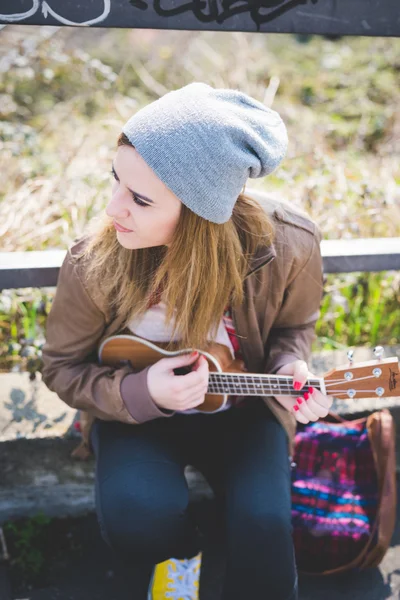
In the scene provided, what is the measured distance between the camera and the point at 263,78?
5.79m

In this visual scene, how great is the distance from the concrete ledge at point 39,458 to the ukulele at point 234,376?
20.1 inches

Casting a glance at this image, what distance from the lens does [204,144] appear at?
1500mm

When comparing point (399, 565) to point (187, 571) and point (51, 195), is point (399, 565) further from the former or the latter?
point (51, 195)

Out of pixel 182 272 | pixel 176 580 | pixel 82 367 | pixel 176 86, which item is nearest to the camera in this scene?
pixel 182 272

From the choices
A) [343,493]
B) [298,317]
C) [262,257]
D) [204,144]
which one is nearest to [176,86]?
[298,317]

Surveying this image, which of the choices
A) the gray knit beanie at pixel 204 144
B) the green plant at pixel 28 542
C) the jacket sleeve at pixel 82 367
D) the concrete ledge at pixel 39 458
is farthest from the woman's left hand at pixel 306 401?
the green plant at pixel 28 542

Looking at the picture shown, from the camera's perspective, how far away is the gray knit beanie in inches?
59.3

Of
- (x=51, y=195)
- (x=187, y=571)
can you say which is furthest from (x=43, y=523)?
(x=51, y=195)

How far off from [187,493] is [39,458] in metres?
0.72

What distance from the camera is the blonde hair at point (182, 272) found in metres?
1.78

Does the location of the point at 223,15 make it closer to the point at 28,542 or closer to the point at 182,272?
the point at 182,272

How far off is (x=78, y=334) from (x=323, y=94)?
472cm

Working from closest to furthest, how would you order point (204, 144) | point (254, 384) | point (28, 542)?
point (204, 144) → point (254, 384) → point (28, 542)

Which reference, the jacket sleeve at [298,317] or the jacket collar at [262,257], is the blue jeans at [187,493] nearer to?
the jacket sleeve at [298,317]
